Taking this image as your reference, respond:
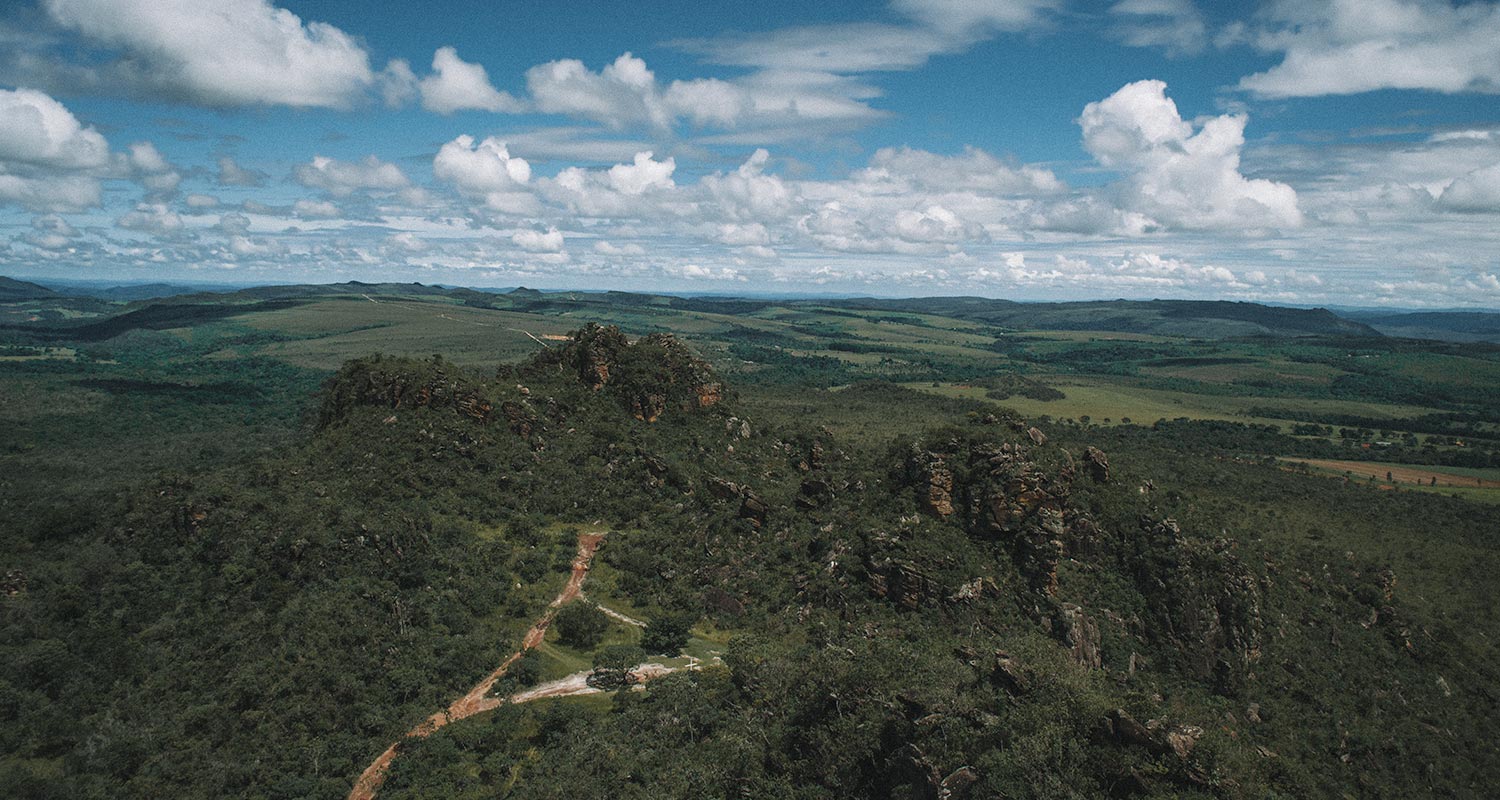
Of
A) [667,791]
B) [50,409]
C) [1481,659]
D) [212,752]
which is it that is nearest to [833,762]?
[667,791]

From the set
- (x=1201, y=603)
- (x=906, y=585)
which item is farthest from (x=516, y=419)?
(x=1201, y=603)

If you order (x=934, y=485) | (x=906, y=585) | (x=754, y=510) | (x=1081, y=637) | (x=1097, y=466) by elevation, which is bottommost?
(x=1081, y=637)

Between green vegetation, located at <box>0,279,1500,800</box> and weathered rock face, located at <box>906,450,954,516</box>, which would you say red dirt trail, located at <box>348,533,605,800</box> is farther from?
weathered rock face, located at <box>906,450,954,516</box>

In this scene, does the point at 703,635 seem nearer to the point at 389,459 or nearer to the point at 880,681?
the point at 880,681

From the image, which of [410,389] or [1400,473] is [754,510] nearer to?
[410,389]

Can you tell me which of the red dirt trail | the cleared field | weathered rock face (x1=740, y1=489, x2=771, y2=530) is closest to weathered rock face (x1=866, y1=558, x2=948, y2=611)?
Result: weathered rock face (x1=740, y1=489, x2=771, y2=530)

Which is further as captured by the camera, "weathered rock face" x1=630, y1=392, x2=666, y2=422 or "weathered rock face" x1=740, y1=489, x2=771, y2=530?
"weathered rock face" x1=630, y1=392, x2=666, y2=422
